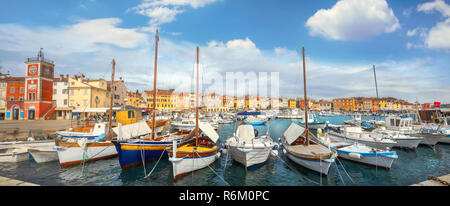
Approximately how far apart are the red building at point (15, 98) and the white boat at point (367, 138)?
58567 mm

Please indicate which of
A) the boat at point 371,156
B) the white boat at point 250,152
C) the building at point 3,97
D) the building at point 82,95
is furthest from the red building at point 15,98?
the boat at point 371,156

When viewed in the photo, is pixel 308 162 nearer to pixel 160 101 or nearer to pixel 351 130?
pixel 351 130

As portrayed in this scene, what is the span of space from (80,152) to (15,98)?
43922 millimetres

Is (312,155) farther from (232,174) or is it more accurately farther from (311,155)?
(232,174)

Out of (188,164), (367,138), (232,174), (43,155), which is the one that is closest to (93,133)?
(43,155)

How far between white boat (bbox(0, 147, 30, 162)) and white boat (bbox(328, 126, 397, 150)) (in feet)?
94.2

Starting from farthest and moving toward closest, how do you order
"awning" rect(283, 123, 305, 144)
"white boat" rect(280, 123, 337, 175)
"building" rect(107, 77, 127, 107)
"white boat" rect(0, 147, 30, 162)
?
"building" rect(107, 77, 127, 107) → "awning" rect(283, 123, 305, 144) → "white boat" rect(0, 147, 30, 162) → "white boat" rect(280, 123, 337, 175)

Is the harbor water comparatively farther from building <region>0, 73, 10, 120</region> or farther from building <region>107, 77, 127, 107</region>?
building <region>0, 73, 10, 120</region>

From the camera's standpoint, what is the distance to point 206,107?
11375 cm

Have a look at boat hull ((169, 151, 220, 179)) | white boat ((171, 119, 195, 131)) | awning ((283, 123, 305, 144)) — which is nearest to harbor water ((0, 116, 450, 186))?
boat hull ((169, 151, 220, 179))

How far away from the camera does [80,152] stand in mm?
14398

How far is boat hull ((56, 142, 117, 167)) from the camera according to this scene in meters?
13.7
